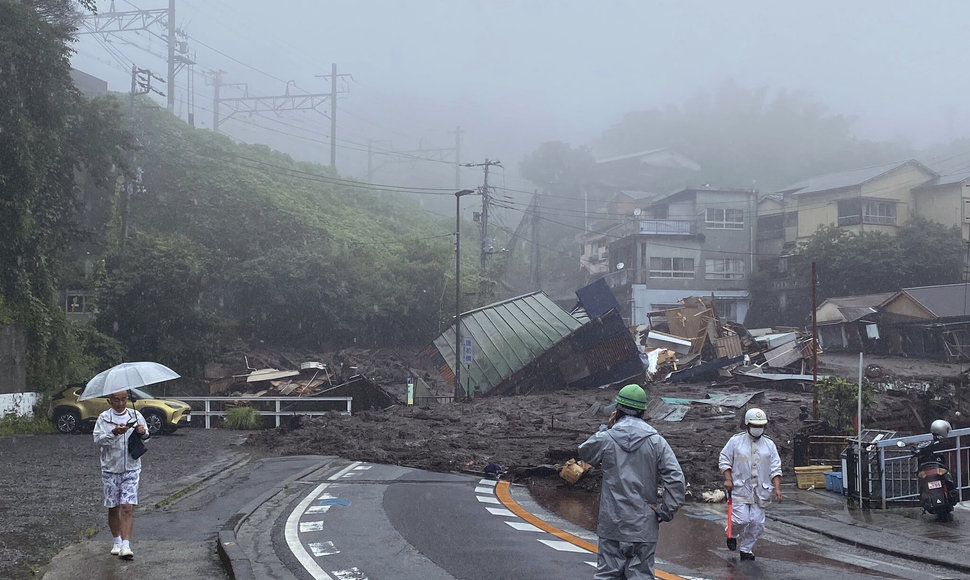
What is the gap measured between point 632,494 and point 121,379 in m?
5.73

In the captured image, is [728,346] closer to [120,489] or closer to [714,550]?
[714,550]

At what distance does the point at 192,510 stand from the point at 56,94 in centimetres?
2092

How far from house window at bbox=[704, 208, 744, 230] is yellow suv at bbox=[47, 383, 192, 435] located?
163 feet

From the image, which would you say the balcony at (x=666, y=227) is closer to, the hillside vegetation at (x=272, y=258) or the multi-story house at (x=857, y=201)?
the multi-story house at (x=857, y=201)

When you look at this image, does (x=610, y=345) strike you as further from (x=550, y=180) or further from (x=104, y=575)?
(x=550, y=180)

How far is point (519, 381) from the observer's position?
3916cm

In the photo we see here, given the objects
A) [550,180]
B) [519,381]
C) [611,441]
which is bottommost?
[519,381]

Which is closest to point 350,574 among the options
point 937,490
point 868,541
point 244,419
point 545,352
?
point 868,541

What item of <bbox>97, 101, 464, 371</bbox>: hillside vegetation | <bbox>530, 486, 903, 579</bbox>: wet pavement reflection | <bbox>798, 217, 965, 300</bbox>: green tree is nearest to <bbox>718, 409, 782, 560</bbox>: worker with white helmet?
<bbox>530, 486, 903, 579</bbox>: wet pavement reflection

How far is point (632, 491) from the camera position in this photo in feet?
18.2

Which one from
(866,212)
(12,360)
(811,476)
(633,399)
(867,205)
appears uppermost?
(867,205)

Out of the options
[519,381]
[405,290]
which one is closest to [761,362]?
[519,381]

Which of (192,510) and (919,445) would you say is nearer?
(192,510)

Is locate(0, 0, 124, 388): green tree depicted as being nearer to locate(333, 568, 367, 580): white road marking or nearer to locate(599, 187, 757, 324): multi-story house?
locate(333, 568, 367, 580): white road marking
